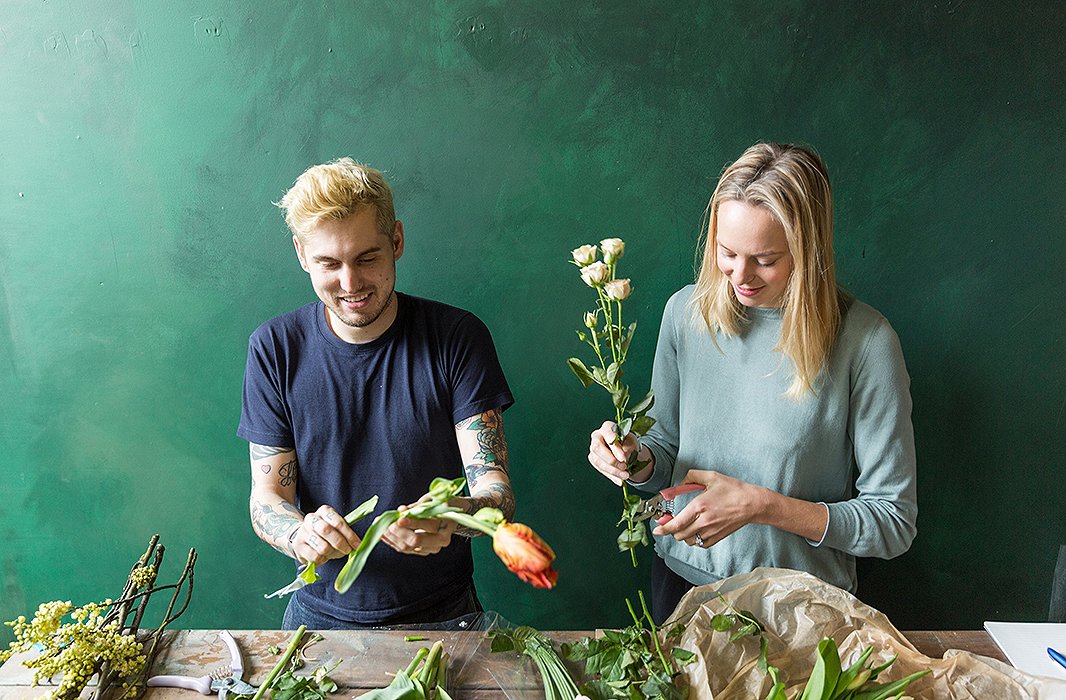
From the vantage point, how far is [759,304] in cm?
167

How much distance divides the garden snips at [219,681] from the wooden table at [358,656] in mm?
13

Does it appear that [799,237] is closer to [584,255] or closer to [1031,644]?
[584,255]

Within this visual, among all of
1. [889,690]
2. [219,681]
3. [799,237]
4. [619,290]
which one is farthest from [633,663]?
[799,237]

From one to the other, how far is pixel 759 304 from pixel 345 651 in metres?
1.06

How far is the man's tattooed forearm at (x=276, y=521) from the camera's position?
166 centimetres

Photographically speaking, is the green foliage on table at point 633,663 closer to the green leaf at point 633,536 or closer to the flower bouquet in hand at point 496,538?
the green leaf at point 633,536

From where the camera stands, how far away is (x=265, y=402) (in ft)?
5.95

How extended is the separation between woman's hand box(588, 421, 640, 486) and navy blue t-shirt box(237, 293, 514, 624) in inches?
11.5

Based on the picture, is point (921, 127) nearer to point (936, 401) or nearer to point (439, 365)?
point (936, 401)

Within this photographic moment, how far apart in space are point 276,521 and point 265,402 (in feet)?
0.91

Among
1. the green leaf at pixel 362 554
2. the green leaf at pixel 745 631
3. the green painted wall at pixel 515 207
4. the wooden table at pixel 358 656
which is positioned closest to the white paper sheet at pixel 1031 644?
the wooden table at pixel 358 656

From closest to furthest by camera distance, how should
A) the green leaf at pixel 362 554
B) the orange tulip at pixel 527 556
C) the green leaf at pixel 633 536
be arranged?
Result: 1. the orange tulip at pixel 527 556
2. the green leaf at pixel 362 554
3. the green leaf at pixel 633 536

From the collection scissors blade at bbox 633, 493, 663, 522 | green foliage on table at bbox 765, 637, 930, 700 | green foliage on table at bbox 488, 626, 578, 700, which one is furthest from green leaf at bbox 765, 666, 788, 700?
scissors blade at bbox 633, 493, 663, 522

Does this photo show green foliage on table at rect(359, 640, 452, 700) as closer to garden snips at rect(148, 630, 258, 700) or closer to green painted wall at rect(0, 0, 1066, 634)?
garden snips at rect(148, 630, 258, 700)
